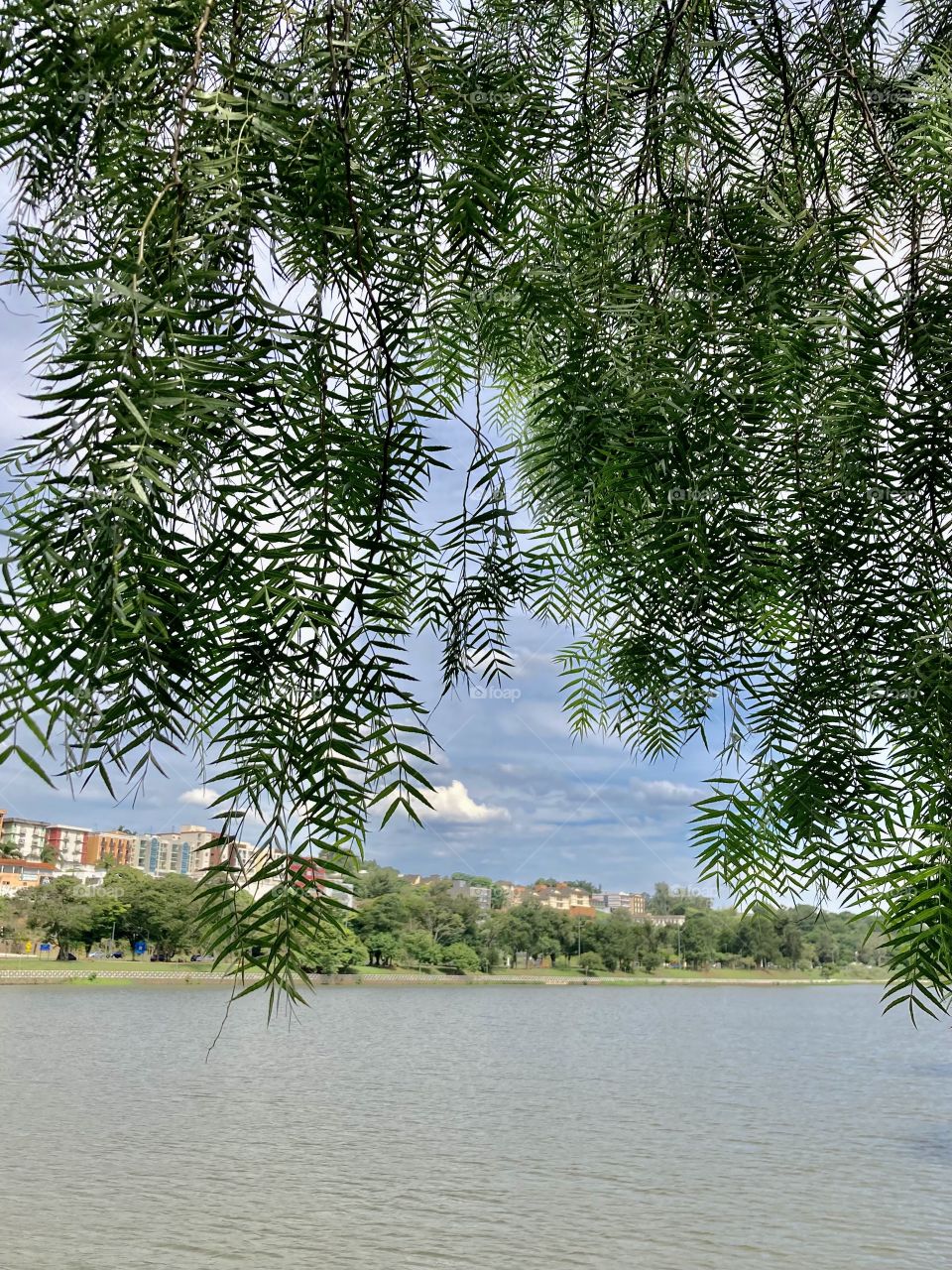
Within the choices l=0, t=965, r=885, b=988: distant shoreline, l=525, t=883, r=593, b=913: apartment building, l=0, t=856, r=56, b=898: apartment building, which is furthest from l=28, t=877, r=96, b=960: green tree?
l=525, t=883, r=593, b=913: apartment building

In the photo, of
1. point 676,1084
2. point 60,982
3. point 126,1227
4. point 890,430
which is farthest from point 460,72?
point 60,982

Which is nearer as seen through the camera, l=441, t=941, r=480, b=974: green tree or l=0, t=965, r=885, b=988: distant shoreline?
Answer: l=441, t=941, r=480, b=974: green tree

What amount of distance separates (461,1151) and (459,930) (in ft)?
126

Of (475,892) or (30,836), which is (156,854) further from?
(475,892)

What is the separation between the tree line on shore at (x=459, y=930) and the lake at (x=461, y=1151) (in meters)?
6.31

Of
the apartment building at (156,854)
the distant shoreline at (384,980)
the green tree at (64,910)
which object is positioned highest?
the apartment building at (156,854)

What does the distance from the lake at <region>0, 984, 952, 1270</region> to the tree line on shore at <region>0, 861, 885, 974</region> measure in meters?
6.31

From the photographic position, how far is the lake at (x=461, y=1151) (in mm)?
26750

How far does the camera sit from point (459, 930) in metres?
75.9

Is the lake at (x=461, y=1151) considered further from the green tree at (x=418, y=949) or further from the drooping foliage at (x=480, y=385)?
the drooping foliage at (x=480, y=385)

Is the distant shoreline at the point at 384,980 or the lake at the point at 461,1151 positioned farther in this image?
the distant shoreline at the point at 384,980

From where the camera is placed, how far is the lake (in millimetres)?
26750

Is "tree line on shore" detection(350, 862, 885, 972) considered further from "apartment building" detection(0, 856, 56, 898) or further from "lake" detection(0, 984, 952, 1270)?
"apartment building" detection(0, 856, 56, 898)

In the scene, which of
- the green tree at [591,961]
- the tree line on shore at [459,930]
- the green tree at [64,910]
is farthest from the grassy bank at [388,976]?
the green tree at [64,910]
